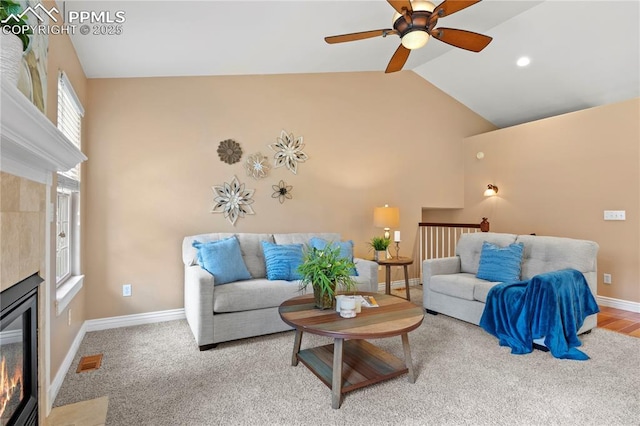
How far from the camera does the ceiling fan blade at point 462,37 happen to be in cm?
258

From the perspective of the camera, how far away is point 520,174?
17.5 feet

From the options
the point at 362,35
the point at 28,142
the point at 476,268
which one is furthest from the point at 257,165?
the point at 28,142

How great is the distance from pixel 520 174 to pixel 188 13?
489 cm

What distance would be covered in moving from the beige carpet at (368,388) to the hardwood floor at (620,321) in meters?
0.37

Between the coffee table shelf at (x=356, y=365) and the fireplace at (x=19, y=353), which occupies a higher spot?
the fireplace at (x=19, y=353)

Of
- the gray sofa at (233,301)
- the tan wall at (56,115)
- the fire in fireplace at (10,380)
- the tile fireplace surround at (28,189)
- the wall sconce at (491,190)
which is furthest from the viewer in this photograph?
the wall sconce at (491,190)

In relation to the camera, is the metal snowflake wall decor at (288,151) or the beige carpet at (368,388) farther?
the metal snowflake wall decor at (288,151)

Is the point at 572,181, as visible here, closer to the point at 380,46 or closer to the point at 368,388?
the point at 380,46

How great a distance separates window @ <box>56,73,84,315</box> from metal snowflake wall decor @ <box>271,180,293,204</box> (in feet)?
6.60

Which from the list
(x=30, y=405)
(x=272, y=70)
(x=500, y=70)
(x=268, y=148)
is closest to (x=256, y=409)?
(x=30, y=405)

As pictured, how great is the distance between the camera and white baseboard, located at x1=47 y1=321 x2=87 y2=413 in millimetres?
2189

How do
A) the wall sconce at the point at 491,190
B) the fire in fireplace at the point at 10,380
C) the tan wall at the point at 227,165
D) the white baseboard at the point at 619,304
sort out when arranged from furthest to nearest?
1. the wall sconce at the point at 491,190
2. the white baseboard at the point at 619,304
3. the tan wall at the point at 227,165
4. the fire in fireplace at the point at 10,380

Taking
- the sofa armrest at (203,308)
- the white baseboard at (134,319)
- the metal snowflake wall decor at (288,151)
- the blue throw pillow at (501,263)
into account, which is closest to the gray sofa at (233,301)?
the sofa armrest at (203,308)

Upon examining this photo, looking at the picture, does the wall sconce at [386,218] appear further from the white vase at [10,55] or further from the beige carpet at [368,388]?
the white vase at [10,55]
